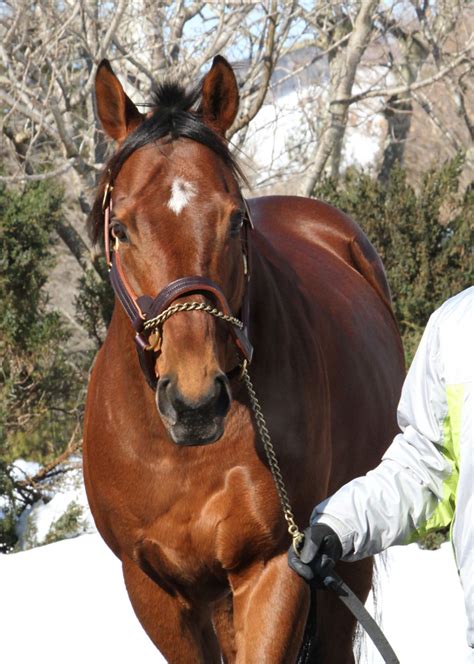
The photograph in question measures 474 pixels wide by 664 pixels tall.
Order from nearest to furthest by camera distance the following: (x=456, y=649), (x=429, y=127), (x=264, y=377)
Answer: (x=264, y=377), (x=456, y=649), (x=429, y=127)

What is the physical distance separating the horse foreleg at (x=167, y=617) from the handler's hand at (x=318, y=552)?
3.24 feet

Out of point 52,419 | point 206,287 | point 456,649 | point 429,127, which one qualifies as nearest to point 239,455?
point 206,287

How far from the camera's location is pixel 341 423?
3855mm

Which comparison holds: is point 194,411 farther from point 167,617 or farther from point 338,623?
point 338,623

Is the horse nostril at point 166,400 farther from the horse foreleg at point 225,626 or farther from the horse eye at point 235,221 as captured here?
the horse foreleg at point 225,626

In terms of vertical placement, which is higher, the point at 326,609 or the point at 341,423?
the point at 341,423

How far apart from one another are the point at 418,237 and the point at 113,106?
501 cm

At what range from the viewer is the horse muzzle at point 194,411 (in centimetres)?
263

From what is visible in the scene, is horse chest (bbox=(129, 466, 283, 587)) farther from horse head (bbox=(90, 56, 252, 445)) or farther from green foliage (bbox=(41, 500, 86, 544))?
green foliage (bbox=(41, 500, 86, 544))

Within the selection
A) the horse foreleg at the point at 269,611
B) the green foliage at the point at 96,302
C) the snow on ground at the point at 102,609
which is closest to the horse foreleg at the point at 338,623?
the snow on ground at the point at 102,609

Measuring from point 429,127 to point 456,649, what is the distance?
1496 cm

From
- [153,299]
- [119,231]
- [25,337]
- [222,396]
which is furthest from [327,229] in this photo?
[25,337]

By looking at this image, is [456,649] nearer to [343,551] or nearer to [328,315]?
[328,315]

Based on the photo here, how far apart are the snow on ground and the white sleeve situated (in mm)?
2722
